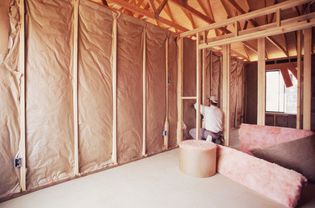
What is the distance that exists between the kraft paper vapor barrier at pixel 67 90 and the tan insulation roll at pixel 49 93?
0.04ft

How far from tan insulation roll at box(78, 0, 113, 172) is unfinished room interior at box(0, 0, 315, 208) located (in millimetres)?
A: 16

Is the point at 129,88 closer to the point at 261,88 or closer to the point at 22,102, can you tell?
the point at 22,102

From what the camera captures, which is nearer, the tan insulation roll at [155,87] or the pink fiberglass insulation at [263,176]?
the pink fiberglass insulation at [263,176]

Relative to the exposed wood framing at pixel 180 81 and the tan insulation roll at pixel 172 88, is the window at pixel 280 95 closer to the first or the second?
the exposed wood framing at pixel 180 81

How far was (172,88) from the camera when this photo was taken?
4512 mm

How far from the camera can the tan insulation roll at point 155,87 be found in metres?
3.96

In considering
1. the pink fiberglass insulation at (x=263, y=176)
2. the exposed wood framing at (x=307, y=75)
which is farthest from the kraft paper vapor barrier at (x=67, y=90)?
the exposed wood framing at (x=307, y=75)

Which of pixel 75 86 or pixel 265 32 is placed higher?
pixel 265 32

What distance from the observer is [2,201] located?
2.23 metres

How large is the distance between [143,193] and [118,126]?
52.4 inches

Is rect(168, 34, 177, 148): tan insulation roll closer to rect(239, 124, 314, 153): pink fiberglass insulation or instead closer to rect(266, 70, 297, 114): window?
rect(239, 124, 314, 153): pink fiberglass insulation

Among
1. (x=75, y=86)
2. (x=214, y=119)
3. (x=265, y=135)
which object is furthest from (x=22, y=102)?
(x=265, y=135)

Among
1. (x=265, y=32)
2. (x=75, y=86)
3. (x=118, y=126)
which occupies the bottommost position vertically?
(x=118, y=126)

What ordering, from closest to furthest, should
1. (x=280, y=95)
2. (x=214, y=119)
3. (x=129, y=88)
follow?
(x=129, y=88)
(x=214, y=119)
(x=280, y=95)
